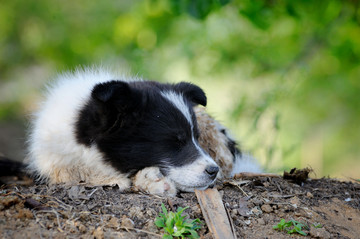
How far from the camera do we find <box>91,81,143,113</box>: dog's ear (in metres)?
3.37

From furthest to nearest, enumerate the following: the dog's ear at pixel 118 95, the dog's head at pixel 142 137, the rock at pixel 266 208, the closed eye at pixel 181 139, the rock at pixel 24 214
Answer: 1. the closed eye at pixel 181 139
2. the dog's head at pixel 142 137
3. the dog's ear at pixel 118 95
4. the rock at pixel 266 208
5. the rock at pixel 24 214

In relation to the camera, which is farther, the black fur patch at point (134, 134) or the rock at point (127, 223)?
the black fur patch at point (134, 134)

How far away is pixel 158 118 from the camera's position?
3730mm

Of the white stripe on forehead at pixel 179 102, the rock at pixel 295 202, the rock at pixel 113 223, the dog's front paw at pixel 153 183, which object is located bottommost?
the dog's front paw at pixel 153 183

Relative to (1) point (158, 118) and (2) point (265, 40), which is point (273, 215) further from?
(2) point (265, 40)

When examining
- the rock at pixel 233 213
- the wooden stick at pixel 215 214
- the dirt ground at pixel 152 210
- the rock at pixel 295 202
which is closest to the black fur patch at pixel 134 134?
the dirt ground at pixel 152 210

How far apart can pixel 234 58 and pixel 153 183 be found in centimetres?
509

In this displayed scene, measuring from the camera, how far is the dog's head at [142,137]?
11.8 feet

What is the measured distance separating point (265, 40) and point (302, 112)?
2.64m

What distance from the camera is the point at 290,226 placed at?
9.59 feet

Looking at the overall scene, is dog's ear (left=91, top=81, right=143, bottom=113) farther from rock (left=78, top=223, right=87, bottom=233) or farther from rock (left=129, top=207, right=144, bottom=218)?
rock (left=78, top=223, right=87, bottom=233)

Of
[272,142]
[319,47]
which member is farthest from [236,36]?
[272,142]

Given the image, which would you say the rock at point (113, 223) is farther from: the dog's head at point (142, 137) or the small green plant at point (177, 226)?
the dog's head at point (142, 137)

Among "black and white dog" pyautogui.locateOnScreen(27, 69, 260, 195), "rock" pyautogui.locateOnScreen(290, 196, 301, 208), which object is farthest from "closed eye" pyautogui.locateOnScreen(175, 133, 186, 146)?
"rock" pyautogui.locateOnScreen(290, 196, 301, 208)
